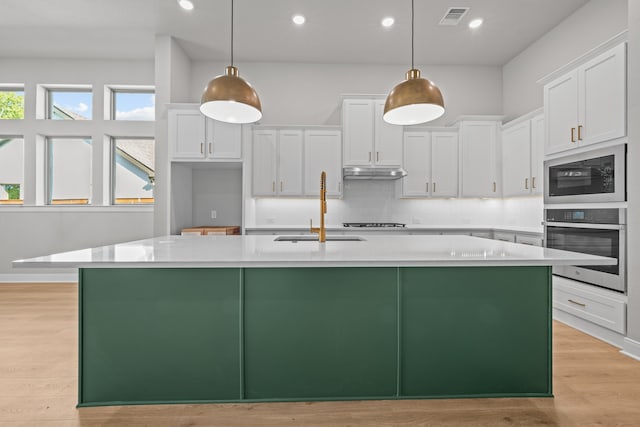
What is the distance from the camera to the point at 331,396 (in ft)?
6.44

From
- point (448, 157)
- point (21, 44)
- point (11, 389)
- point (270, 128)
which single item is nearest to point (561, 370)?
point (448, 157)

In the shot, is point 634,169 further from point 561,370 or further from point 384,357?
point 384,357

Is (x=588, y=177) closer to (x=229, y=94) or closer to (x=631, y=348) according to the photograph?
(x=631, y=348)

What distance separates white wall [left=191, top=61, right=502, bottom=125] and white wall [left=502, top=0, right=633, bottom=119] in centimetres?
50

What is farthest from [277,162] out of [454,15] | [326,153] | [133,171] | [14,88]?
[14,88]

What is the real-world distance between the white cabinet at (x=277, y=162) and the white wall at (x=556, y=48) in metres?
3.16

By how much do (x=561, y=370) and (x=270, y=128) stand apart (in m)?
4.06

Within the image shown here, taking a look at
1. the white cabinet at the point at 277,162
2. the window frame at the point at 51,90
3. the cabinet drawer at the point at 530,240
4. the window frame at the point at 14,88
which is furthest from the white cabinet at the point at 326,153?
the window frame at the point at 14,88

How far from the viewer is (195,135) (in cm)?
462

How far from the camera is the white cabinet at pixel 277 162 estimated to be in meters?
4.84

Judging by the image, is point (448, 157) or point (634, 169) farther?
point (448, 157)

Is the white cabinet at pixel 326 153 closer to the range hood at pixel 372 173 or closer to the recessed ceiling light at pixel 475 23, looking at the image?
the range hood at pixel 372 173

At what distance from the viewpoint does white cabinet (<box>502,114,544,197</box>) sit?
13.6ft

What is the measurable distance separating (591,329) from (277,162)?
3.88m
